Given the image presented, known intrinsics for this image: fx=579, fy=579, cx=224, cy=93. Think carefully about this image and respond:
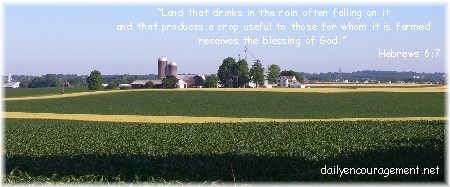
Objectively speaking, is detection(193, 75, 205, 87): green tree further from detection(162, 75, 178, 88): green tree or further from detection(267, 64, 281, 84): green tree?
detection(267, 64, 281, 84): green tree

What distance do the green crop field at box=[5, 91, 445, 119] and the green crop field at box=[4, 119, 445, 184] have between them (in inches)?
704

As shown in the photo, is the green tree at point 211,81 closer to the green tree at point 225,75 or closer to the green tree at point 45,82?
the green tree at point 225,75

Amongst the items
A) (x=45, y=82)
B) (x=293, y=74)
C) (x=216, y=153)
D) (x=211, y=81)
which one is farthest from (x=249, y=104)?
(x=216, y=153)

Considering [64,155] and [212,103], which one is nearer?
[64,155]

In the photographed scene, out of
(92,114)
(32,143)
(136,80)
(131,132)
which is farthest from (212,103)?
(32,143)

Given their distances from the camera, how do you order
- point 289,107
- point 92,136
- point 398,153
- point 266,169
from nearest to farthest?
point 266,169 → point 398,153 → point 92,136 → point 289,107

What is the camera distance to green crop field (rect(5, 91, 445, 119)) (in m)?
47.3

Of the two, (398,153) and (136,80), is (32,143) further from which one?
(136,80)

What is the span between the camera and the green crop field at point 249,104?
47.3 metres

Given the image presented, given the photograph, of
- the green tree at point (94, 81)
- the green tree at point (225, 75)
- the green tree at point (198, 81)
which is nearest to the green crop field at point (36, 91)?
the green tree at point (198, 81)

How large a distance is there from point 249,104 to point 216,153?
36493mm

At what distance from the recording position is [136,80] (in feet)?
230

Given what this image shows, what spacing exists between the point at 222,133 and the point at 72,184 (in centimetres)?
1678

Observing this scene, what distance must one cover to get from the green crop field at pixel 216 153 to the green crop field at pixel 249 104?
17.9 m
